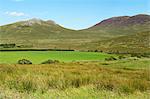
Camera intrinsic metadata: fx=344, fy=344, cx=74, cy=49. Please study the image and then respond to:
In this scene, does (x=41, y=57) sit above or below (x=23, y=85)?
below

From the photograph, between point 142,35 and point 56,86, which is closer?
point 56,86

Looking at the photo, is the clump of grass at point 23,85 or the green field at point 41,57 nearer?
the clump of grass at point 23,85

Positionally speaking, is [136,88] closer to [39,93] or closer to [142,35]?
[39,93]

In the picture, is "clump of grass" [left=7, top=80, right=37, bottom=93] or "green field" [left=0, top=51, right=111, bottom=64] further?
"green field" [left=0, top=51, right=111, bottom=64]

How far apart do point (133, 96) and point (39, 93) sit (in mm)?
2443

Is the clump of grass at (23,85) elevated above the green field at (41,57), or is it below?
above

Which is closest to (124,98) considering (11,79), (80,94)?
(80,94)

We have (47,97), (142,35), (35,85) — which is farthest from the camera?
(142,35)

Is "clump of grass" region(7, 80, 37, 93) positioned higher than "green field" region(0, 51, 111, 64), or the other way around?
"clump of grass" region(7, 80, 37, 93)

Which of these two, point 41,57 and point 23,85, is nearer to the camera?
point 23,85

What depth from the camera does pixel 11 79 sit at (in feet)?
35.8

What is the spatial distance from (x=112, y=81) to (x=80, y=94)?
2.15m

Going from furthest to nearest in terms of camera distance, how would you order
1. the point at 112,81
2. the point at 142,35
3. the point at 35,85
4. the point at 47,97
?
1. the point at 142,35
2. the point at 112,81
3. the point at 35,85
4. the point at 47,97

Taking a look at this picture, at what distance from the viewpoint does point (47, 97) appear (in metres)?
8.25
